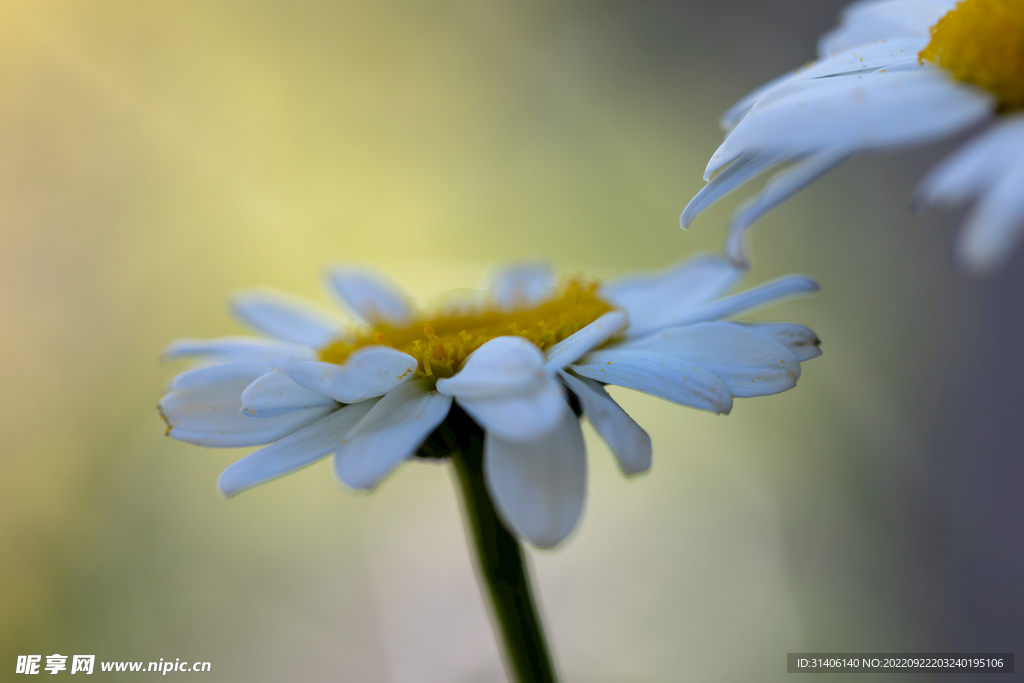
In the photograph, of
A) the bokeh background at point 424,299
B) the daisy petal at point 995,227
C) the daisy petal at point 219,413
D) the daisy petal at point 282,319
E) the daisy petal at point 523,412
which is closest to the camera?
the daisy petal at point 995,227

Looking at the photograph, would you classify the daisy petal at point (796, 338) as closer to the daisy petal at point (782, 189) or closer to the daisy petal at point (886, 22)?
the daisy petal at point (782, 189)

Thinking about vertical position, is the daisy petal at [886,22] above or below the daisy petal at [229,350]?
above

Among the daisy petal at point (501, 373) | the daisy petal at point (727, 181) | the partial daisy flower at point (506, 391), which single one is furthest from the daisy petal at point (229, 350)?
the daisy petal at point (727, 181)

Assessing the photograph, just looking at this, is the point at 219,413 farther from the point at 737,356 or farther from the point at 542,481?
the point at 737,356

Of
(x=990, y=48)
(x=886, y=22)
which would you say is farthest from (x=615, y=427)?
(x=886, y=22)

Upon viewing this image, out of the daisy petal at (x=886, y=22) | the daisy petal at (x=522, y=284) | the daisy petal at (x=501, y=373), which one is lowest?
the daisy petal at (x=501, y=373)

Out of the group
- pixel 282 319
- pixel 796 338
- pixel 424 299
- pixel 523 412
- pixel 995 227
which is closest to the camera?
pixel 995 227

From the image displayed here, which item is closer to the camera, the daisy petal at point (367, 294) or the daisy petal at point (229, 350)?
the daisy petal at point (229, 350)

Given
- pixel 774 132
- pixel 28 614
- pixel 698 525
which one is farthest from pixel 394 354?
pixel 698 525
